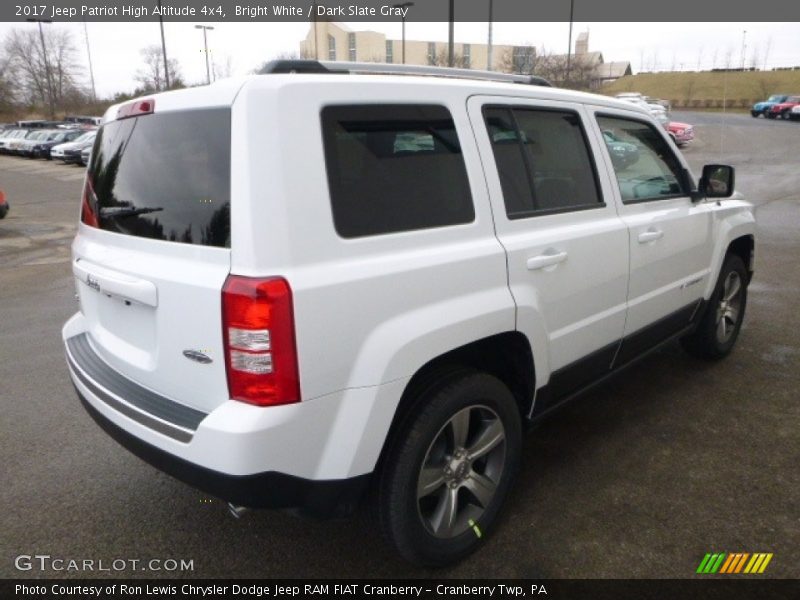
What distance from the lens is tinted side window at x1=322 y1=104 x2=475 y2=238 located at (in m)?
2.03

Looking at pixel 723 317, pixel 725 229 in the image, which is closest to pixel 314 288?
pixel 725 229

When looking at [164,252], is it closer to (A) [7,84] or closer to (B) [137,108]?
(B) [137,108]

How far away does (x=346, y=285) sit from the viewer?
6.47 ft

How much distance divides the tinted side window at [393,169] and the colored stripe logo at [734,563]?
1699 mm

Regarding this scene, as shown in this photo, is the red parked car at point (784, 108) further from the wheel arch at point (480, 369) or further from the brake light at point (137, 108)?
the brake light at point (137, 108)

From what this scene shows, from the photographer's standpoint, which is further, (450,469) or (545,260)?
(545,260)

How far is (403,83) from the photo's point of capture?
2.27m

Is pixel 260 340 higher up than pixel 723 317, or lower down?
higher up

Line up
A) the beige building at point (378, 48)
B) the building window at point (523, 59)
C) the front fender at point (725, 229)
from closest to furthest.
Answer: the front fender at point (725, 229)
the building window at point (523, 59)
the beige building at point (378, 48)

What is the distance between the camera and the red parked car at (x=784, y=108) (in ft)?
146
